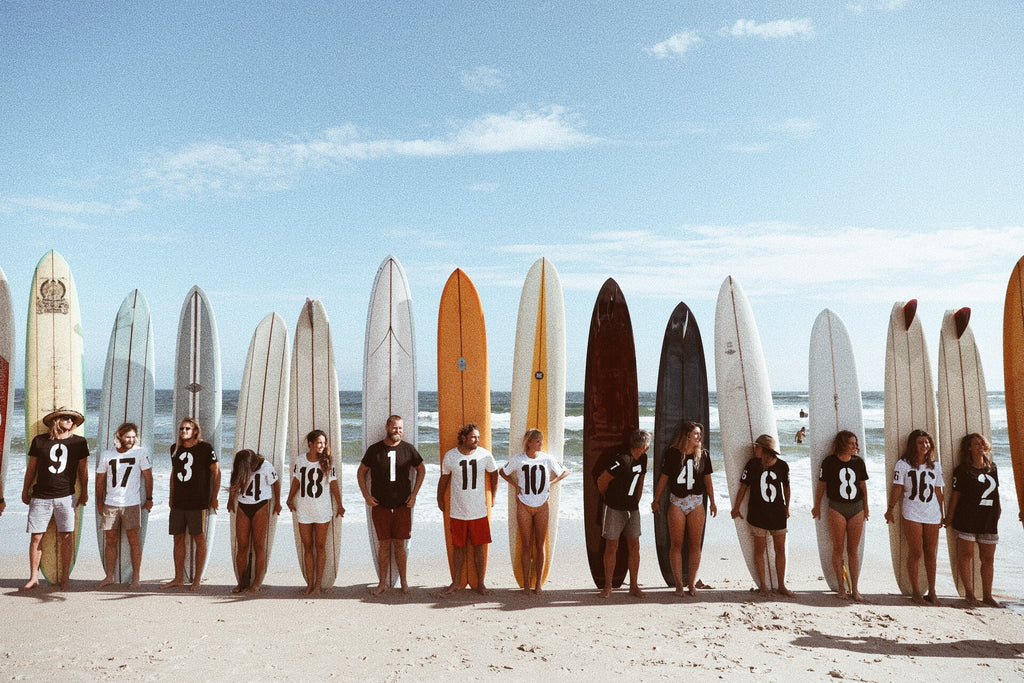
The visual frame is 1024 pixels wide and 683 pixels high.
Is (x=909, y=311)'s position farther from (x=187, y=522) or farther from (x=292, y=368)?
(x=187, y=522)

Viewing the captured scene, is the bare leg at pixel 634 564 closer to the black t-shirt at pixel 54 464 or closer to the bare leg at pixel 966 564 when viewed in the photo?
the bare leg at pixel 966 564

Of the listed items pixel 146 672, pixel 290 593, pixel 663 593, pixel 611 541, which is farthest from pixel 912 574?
pixel 146 672

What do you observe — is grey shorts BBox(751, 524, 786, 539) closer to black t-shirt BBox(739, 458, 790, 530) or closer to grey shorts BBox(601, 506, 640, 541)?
black t-shirt BBox(739, 458, 790, 530)

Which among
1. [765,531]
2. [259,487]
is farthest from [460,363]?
[765,531]

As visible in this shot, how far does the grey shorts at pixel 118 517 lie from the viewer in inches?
192

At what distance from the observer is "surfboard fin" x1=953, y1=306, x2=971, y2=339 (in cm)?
532

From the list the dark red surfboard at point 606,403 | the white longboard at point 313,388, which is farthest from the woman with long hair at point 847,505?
the white longboard at point 313,388

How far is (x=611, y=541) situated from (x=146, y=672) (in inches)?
114

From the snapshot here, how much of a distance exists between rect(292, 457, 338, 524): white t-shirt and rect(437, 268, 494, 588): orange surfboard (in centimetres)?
93

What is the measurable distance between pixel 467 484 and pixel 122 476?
8.28ft

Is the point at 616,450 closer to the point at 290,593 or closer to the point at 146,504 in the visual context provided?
the point at 290,593

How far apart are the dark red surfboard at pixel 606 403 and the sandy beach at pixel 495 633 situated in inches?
16.1

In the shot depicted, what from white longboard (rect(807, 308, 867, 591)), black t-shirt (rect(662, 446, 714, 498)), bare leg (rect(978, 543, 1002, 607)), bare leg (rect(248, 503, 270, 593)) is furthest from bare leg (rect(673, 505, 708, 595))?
bare leg (rect(248, 503, 270, 593))

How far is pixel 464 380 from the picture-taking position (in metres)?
5.44
